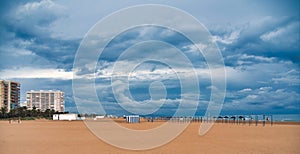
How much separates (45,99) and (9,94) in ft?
137

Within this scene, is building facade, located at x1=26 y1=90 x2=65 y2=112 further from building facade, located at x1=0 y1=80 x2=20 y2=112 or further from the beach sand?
the beach sand

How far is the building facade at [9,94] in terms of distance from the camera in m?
129

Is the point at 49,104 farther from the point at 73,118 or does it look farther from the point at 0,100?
the point at 73,118

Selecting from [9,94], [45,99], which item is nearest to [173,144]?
[9,94]

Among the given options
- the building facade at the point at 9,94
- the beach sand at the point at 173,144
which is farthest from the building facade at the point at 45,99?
the beach sand at the point at 173,144

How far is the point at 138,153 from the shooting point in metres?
15.8

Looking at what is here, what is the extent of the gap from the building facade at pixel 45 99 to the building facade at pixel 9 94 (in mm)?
27144

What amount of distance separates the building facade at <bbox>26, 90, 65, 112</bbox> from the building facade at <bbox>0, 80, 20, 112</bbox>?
27.1 m

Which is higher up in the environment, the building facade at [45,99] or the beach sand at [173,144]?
the building facade at [45,99]

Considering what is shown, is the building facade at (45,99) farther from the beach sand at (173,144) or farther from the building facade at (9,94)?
the beach sand at (173,144)

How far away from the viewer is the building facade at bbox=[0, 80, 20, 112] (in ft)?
424

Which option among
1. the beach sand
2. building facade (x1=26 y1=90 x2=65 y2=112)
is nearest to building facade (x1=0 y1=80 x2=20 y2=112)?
building facade (x1=26 y1=90 x2=65 y2=112)

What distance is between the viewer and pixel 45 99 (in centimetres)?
17725

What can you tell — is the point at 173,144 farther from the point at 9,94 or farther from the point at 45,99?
the point at 45,99
